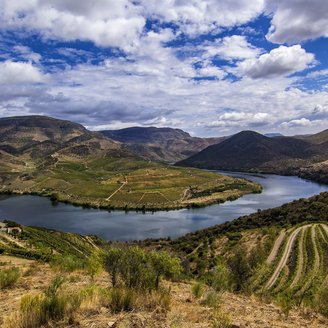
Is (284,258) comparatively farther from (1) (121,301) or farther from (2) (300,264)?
(1) (121,301)

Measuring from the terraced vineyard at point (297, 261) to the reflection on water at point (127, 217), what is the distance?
4279cm

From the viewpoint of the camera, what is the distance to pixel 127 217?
426 ft

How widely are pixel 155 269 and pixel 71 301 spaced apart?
6.23 meters

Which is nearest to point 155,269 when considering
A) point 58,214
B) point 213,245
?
point 213,245

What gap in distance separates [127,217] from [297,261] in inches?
3480

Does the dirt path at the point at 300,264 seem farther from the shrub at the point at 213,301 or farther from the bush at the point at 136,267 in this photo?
the shrub at the point at 213,301

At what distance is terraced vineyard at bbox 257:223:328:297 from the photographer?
36.1 metres

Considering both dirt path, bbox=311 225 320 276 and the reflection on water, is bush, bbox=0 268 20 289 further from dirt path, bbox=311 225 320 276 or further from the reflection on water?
the reflection on water

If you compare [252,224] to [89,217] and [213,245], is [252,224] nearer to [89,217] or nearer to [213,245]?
[213,245]

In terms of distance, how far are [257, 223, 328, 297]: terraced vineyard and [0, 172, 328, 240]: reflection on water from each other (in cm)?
4279

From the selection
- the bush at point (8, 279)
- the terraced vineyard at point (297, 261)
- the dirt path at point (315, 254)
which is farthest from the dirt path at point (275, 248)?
the bush at point (8, 279)

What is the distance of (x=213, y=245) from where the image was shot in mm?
67125

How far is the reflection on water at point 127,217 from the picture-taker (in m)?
106

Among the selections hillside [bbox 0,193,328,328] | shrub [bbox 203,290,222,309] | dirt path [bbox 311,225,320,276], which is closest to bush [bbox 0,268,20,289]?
hillside [bbox 0,193,328,328]
